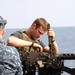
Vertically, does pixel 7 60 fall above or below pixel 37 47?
above

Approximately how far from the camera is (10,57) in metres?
4.78

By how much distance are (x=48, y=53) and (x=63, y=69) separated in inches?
13.6

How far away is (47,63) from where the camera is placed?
21.7ft

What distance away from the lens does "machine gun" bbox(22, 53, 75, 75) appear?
256 inches

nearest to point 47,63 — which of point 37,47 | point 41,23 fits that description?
point 37,47

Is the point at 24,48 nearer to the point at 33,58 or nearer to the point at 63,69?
the point at 33,58

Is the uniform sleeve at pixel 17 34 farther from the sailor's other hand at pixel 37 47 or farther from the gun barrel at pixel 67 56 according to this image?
the gun barrel at pixel 67 56

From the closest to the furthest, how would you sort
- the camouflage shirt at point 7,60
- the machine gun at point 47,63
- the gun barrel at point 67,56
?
1. the camouflage shirt at point 7,60
2. the machine gun at point 47,63
3. the gun barrel at point 67,56

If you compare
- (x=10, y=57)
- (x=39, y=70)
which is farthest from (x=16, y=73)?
(x=39, y=70)

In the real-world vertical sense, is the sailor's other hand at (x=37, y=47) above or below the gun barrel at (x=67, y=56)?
above

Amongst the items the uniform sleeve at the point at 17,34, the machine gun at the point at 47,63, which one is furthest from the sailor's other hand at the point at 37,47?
the uniform sleeve at the point at 17,34

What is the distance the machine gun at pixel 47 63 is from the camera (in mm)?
6496

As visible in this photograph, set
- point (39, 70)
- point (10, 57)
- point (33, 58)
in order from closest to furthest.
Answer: point (10, 57)
point (33, 58)
point (39, 70)

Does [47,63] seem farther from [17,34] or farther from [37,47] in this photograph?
[17,34]
